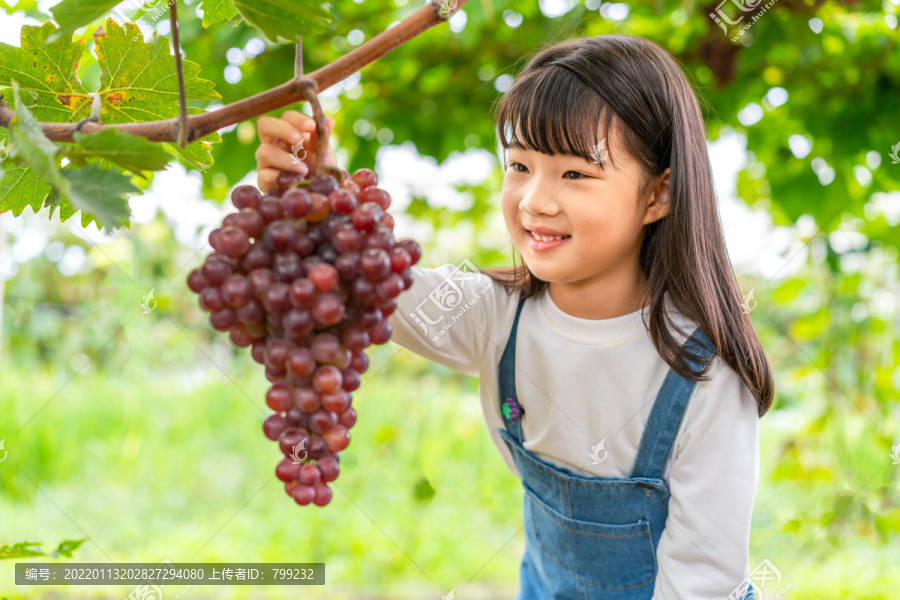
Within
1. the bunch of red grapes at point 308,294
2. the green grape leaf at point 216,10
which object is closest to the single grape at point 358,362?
the bunch of red grapes at point 308,294

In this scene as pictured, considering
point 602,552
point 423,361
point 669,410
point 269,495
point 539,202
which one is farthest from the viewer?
point 423,361

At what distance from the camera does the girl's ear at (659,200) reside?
1048 mm

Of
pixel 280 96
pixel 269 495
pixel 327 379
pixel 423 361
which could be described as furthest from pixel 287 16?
pixel 423 361

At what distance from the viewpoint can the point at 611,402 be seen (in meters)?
1.06

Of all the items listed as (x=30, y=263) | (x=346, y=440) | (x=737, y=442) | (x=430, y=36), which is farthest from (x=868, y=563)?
(x=30, y=263)

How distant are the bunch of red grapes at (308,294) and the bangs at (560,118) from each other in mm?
460

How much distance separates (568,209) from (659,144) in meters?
0.22

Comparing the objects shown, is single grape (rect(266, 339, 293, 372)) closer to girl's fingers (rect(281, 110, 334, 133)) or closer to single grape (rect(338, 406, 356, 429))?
single grape (rect(338, 406, 356, 429))

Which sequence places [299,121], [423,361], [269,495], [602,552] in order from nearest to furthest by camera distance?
1. [299,121]
2. [602,552]
3. [269,495]
4. [423,361]

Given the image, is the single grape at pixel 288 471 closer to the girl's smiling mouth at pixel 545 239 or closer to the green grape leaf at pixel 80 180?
the green grape leaf at pixel 80 180

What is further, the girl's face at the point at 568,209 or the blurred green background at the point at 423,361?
the blurred green background at the point at 423,361

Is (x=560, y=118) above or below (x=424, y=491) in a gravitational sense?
above

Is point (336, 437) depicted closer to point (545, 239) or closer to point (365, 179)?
point (365, 179)

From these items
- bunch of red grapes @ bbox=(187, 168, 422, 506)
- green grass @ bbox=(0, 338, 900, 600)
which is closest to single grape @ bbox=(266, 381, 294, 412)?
bunch of red grapes @ bbox=(187, 168, 422, 506)
